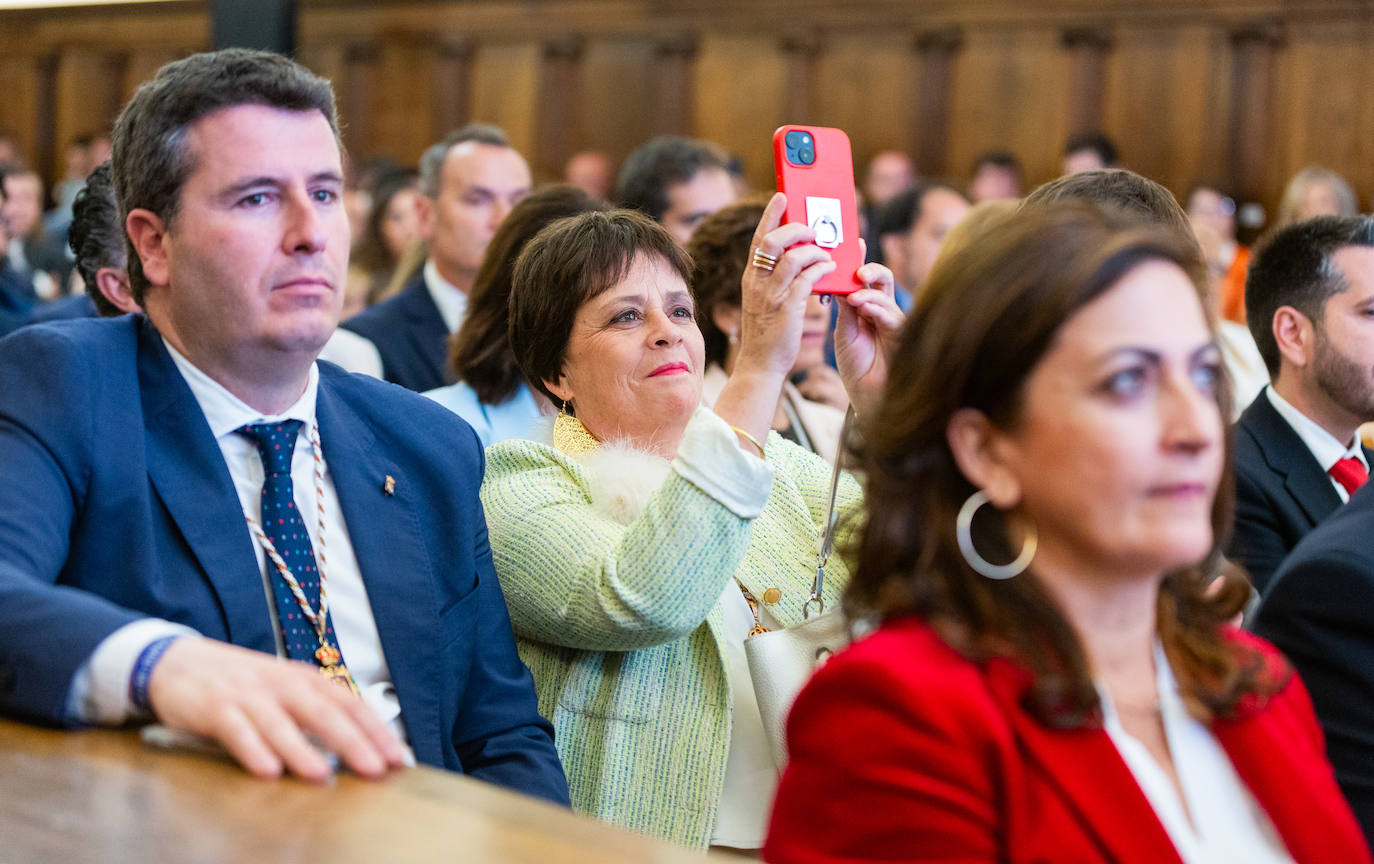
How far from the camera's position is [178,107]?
161cm

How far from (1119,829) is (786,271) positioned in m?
0.94

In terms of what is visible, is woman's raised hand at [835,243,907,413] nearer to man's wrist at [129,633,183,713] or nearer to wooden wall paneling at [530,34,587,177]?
man's wrist at [129,633,183,713]

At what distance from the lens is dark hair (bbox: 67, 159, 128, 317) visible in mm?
2770

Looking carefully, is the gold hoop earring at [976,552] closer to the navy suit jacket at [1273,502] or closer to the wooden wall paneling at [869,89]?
the navy suit jacket at [1273,502]

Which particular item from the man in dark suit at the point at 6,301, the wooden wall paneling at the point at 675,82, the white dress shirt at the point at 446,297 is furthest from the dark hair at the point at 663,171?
the wooden wall paneling at the point at 675,82

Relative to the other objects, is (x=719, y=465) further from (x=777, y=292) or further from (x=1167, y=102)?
(x=1167, y=102)

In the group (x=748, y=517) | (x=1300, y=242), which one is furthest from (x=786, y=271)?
(x=1300, y=242)

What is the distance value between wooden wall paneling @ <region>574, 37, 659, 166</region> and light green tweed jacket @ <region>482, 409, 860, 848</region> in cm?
829

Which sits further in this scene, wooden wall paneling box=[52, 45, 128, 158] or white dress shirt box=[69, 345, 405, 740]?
wooden wall paneling box=[52, 45, 128, 158]

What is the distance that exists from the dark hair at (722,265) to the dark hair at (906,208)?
8.75 ft

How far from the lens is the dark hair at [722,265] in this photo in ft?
10.7

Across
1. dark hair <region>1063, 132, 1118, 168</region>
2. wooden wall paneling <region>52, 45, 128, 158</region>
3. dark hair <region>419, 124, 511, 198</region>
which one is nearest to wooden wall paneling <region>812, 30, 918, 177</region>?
dark hair <region>1063, 132, 1118, 168</region>

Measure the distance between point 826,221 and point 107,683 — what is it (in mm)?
1188

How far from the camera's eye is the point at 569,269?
2.27 metres
